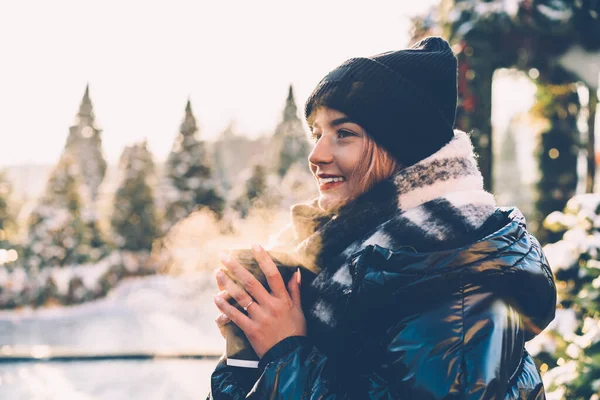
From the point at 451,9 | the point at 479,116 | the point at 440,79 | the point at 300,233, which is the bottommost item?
the point at 479,116

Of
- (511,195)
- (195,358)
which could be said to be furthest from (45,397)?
(511,195)

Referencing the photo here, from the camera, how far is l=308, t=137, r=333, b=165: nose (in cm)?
118

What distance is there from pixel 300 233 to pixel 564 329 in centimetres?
240

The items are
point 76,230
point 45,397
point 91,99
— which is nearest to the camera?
point 45,397

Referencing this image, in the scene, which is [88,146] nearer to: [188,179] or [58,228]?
[188,179]

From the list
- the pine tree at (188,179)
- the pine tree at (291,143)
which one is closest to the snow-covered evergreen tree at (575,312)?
the pine tree at (188,179)

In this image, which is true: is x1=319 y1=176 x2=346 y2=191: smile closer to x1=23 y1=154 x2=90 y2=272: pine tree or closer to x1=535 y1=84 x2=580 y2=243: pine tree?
x1=535 y1=84 x2=580 y2=243: pine tree

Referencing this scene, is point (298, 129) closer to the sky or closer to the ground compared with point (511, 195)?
closer to the sky

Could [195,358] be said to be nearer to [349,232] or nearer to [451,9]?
[451,9]

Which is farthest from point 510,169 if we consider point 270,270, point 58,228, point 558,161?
point 270,270

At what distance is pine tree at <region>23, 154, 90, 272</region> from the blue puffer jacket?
10.3 m

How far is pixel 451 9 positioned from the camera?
4930 mm

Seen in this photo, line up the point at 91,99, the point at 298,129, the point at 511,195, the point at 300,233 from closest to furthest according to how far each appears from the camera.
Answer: the point at 300,233
the point at 298,129
the point at 91,99
the point at 511,195

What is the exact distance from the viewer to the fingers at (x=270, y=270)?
115cm
